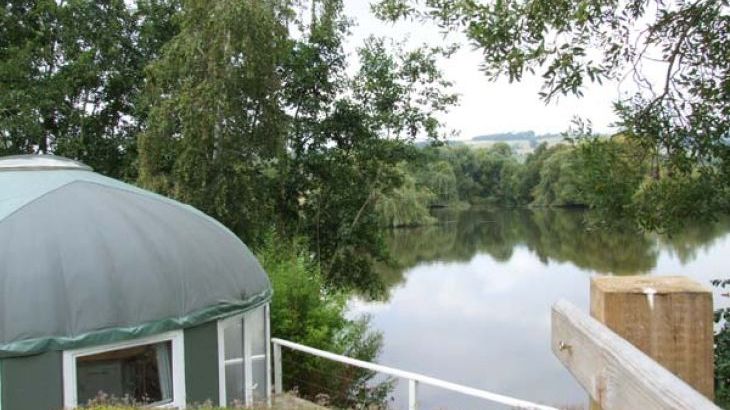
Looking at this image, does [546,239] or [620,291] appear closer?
[620,291]

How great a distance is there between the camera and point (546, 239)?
38.7 metres

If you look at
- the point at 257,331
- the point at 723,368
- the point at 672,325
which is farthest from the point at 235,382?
the point at 672,325

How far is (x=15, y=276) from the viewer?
19.0 ft

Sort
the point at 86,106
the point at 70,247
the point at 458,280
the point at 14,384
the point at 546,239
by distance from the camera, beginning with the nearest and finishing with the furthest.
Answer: the point at 14,384
the point at 70,247
the point at 86,106
the point at 458,280
the point at 546,239

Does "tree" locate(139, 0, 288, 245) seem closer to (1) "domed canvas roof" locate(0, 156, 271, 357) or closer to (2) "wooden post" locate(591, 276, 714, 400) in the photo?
(1) "domed canvas roof" locate(0, 156, 271, 357)

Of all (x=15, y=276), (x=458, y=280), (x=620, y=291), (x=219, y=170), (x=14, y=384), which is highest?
(x=219, y=170)

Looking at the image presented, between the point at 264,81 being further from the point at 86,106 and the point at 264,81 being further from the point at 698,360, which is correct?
the point at 698,360

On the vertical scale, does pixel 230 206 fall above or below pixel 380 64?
below

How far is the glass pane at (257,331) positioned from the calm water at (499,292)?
3892 millimetres

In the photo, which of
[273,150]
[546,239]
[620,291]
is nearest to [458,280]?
[546,239]

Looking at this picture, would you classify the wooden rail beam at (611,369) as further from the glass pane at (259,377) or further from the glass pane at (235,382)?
the glass pane at (259,377)

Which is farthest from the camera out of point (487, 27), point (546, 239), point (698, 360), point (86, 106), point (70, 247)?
point (546, 239)

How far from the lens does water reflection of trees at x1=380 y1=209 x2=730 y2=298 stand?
27.2m

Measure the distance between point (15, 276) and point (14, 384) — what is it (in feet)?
3.08
